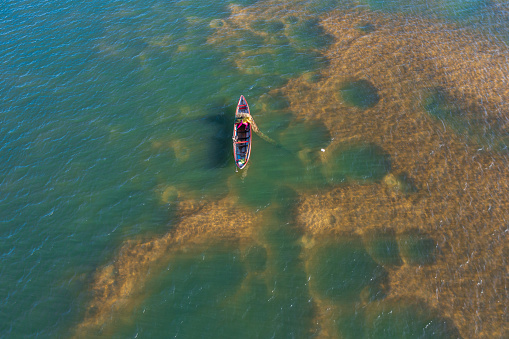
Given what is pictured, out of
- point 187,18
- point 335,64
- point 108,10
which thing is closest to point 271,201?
point 335,64

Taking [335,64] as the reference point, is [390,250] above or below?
below

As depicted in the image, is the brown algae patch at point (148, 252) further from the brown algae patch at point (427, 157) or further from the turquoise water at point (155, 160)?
the brown algae patch at point (427, 157)

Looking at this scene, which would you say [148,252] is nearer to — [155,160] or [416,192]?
[155,160]

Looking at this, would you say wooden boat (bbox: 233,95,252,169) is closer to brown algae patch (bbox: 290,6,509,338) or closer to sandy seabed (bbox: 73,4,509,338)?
sandy seabed (bbox: 73,4,509,338)

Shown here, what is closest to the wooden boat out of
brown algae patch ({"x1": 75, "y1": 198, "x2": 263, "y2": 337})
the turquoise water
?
the turquoise water

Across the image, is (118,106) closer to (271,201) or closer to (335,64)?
(271,201)

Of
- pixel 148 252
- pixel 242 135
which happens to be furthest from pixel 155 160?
pixel 148 252

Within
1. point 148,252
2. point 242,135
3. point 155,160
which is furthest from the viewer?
point 242,135
